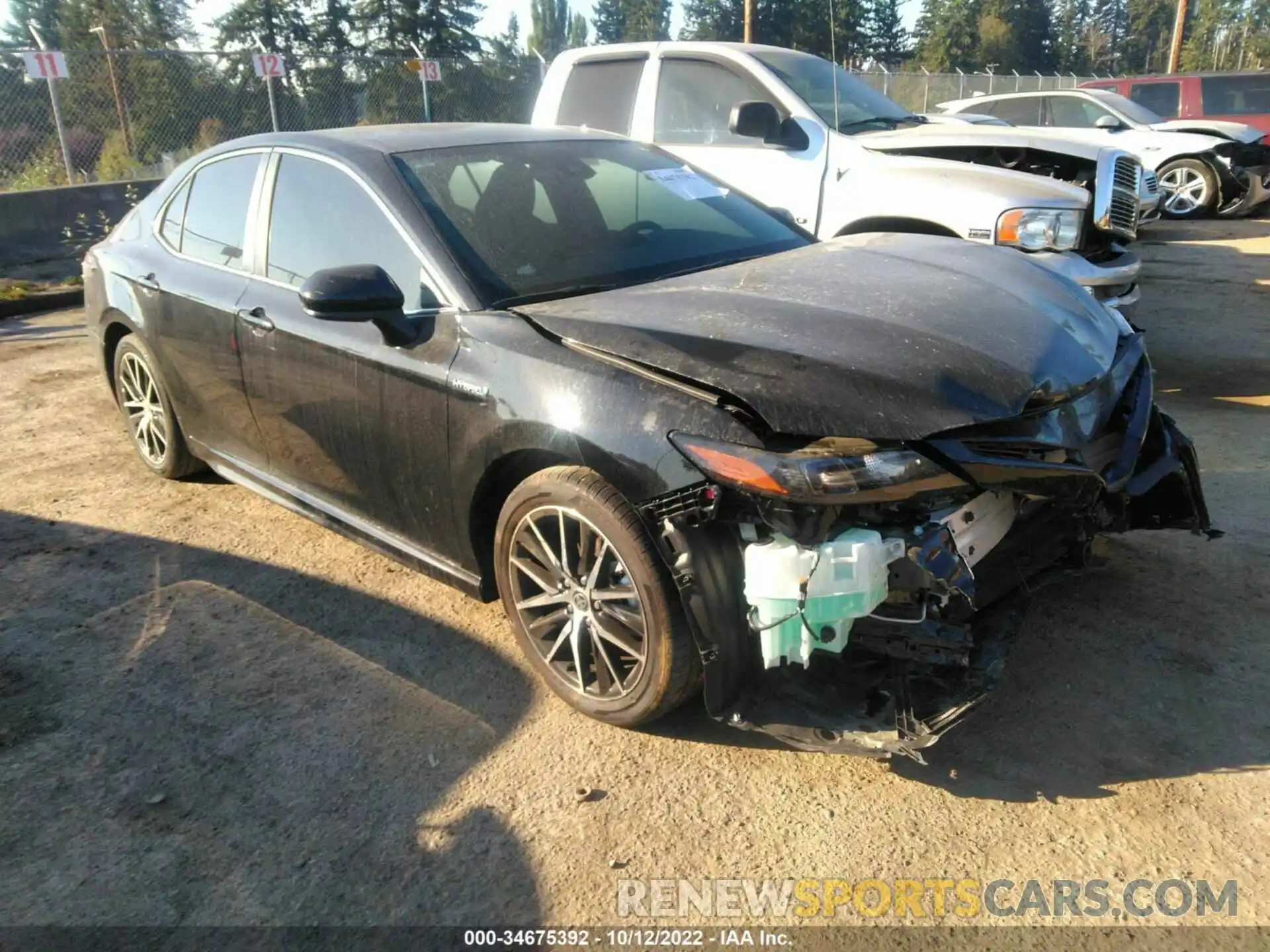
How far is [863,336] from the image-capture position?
107 inches

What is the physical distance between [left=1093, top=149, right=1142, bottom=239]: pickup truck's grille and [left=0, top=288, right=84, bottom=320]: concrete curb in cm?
864

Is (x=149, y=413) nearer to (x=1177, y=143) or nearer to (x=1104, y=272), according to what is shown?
(x=1104, y=272)

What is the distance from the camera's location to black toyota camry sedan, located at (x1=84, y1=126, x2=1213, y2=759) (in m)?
2.45

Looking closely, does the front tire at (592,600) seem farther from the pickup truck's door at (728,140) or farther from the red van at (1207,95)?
the red van at (1207,95)

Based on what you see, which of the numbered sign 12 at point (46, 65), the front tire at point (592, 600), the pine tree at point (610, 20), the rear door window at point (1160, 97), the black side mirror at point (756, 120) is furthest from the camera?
the pine tree at point (610, 20)

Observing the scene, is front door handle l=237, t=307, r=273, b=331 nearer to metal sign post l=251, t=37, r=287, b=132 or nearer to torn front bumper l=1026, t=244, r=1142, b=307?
torn front bumper l=1026, t=244, r=1142, b=307

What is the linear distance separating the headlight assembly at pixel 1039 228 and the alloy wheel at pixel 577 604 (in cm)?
369

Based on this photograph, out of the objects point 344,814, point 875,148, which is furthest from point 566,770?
point 875,148

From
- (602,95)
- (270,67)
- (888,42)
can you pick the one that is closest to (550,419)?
(602,95)

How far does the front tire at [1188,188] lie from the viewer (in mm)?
13719

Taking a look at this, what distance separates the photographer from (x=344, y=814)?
2645 millimetres

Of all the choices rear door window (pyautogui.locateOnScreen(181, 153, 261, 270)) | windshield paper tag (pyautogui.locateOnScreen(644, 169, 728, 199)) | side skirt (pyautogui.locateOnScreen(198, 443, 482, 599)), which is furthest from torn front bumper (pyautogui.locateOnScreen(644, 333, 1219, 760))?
rear door window (pyautogui.locateOnScreen(181, 153, 261, 270))

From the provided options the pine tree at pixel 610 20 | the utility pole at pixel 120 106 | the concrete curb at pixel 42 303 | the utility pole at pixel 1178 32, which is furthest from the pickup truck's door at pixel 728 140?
the pine tree at pixel 610 20

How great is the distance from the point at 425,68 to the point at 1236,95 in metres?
13.3
